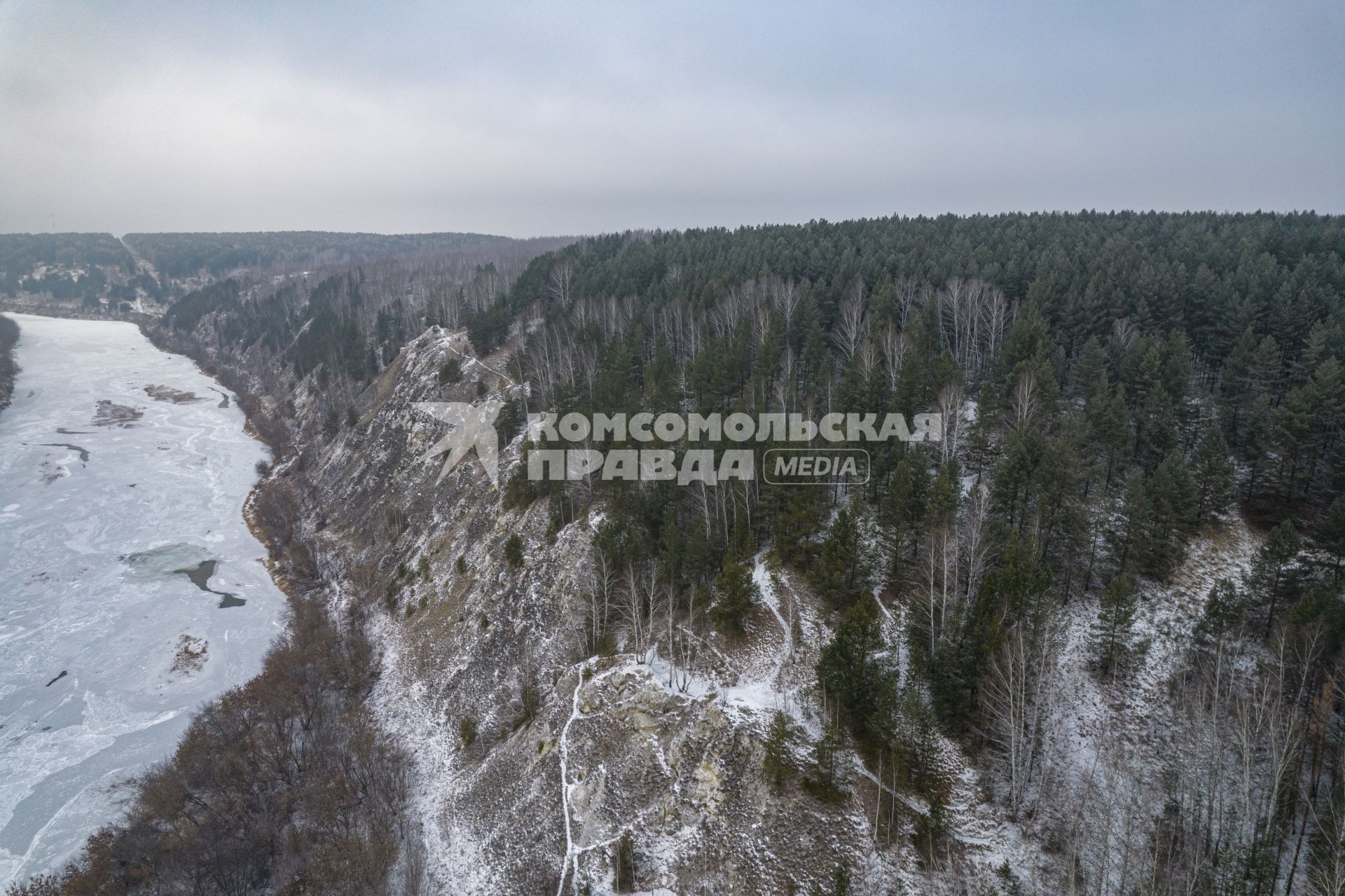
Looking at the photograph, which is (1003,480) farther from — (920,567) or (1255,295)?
(1255,295)

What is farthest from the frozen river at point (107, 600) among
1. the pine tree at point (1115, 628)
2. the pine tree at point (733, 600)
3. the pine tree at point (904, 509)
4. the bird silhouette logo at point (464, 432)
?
the pine tree at point (1115, 628)

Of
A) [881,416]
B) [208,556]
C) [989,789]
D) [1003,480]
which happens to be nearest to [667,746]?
[989,789]

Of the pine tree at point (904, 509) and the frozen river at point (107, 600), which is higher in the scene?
the pine tree at point (904, 509)

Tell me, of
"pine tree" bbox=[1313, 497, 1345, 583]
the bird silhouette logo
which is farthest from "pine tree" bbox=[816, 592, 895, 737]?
the bird silhouette logo

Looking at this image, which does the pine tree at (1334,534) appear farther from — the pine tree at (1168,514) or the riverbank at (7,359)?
the riverbank at (7,359)
